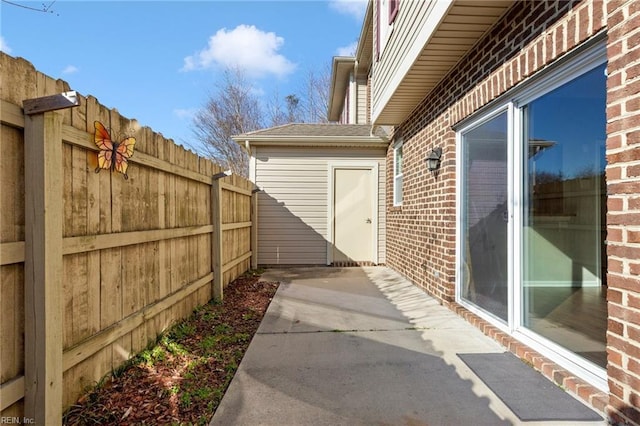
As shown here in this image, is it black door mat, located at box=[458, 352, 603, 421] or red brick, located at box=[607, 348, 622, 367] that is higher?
red brick, located at box=[607, 348, 622, 367]

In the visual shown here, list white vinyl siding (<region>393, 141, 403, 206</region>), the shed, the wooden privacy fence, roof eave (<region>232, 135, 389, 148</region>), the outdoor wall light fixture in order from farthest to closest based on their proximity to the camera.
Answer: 1. the shed
2. roof eave (<region>232, 135, 389, 148</region>)
3. white vinyl siding (<region>393, 141, 403, 206</region>)
4. the outdoor wall light fixture
5. the wooden privacy fence

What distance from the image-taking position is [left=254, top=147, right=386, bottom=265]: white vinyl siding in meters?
7.60

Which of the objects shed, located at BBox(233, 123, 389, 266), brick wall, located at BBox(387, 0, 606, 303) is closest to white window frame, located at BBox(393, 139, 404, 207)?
brick wall, located at BBox(387, 0, 606, 303)

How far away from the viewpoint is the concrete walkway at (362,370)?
2.06 m

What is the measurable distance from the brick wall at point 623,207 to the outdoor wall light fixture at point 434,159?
2.50m

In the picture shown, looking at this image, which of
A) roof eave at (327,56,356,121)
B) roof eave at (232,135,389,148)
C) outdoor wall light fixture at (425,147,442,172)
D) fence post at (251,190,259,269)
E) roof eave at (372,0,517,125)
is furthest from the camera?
roof eave at (327,56,356,121)

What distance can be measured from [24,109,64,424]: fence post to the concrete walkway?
0.83m

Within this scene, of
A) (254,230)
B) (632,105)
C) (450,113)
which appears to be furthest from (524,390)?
(254,230)

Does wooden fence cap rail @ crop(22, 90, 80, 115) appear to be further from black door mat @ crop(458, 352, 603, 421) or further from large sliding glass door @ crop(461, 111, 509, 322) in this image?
large sliding glass door @ crop(461, 111, 509, 322)

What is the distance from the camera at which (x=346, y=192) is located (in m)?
7.68

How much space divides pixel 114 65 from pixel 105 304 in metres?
11.3

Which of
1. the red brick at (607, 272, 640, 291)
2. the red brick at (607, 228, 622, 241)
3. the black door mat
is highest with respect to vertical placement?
the red brick at (607, 228, 622, 241)

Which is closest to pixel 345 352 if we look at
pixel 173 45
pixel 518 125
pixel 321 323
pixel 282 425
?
pixel 321 323

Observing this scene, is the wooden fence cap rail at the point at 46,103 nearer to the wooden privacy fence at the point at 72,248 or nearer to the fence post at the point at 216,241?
the wooden privacy fence at the point at 72,248
